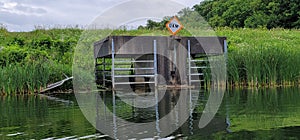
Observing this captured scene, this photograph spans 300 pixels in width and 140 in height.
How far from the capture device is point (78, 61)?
21344mm

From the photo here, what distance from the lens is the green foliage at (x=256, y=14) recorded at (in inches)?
1604

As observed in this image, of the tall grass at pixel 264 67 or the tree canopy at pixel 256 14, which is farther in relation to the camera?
the tree canopy at pixel 256 14

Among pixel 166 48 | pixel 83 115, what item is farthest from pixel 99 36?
pixel 83 115

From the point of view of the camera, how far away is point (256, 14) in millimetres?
42625

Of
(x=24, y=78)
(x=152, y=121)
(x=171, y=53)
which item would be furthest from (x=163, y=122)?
(x=171, y=53)

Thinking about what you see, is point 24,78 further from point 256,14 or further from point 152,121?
point 256,14

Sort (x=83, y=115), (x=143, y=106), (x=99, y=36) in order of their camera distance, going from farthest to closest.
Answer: (x=99, y=36) < (x=143, y=106) < (x=83, y=115)

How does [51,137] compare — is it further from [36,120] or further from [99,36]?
[99,36]

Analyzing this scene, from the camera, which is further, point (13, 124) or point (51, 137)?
point (13, 124)

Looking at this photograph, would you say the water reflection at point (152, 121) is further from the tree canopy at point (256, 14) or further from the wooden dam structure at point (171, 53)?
the tree canopy at point (256, 14)

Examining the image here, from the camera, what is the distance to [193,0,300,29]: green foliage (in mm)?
40747

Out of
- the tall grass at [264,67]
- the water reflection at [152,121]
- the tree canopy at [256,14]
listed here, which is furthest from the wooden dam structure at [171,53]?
the tree canopy at [256,14]

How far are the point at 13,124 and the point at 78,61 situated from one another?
14.5m

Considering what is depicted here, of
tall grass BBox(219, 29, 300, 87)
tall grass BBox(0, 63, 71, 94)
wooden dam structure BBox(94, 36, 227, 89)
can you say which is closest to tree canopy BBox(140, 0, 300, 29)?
wooden dam structure BBox(94, 36, 227, 89)
